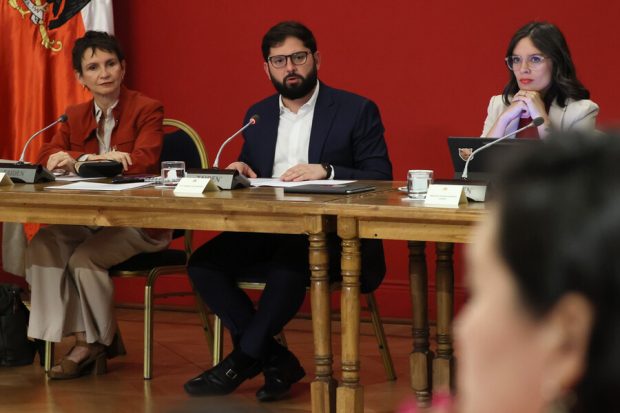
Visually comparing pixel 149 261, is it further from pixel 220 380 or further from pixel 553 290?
pixel 553 290

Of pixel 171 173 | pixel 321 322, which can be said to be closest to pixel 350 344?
pixel 321 322

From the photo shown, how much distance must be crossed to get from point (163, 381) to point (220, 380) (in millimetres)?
431

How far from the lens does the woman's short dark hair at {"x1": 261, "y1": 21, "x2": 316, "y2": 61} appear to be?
3.62m

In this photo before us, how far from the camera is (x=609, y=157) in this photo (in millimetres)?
397

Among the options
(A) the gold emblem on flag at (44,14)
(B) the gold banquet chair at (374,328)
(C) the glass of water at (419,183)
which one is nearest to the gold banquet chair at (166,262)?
(B) the gold banquet chair at (374,328)

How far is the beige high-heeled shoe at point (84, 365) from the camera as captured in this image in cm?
361

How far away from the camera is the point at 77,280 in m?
3.59

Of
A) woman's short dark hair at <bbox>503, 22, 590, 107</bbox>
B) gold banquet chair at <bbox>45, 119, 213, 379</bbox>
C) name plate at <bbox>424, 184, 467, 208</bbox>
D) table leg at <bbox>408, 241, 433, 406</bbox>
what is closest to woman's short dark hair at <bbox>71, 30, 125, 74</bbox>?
gold banquet chair at <bbox>45, 119, 213, 379</bbox>

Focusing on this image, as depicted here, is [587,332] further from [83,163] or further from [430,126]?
[430,126]

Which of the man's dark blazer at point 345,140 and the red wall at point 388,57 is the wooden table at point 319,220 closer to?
the man's dark blazer at point 345,140

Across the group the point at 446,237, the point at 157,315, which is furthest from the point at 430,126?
the point at 446,237

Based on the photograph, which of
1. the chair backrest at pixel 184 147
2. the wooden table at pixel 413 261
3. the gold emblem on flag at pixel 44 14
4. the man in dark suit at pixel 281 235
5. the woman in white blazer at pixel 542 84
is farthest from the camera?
the gold emblem on flag at pixel 44 14

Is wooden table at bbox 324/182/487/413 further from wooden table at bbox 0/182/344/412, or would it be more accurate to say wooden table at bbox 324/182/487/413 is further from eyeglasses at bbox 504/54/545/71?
eyeglasses at bbox 504/54/545/71

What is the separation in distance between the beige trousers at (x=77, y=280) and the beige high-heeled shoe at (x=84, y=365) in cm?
5
